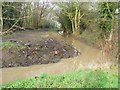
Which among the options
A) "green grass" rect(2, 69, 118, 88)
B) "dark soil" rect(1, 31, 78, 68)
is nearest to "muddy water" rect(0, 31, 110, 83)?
"dark soil" rect(1, 31, 78, 68)

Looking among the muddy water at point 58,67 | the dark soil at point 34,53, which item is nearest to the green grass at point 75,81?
the muddy water at point 58,67

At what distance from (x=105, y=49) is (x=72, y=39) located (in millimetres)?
3430

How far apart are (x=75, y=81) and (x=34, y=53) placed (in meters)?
2.65

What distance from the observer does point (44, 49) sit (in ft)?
22.7

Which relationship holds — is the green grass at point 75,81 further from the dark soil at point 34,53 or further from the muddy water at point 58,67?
the dark soil at point 34,53

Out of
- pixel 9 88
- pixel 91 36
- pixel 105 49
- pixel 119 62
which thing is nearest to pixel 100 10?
pixel 91 36

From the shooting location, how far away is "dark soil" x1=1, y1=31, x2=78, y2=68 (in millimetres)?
5802

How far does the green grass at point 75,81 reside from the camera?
12.4 feet

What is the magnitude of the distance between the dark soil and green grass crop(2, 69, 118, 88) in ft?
5.42

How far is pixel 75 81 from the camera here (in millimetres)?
4004

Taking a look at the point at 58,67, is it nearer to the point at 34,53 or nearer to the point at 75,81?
the point at 34,53

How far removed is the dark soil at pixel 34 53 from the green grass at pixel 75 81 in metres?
1.65

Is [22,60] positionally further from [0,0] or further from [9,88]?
[0,0]

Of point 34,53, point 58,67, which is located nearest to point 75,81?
point 58,67
